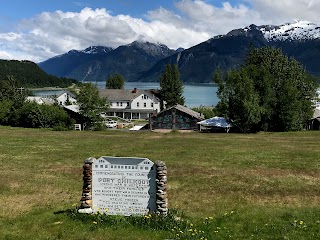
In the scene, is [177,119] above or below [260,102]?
below

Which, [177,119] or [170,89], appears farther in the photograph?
[170,89]

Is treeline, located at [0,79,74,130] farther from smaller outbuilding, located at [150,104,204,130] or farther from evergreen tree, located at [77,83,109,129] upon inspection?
smaller outbuilding, located at [150,104,204,130]

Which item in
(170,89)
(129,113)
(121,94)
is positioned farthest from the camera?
(170,89)

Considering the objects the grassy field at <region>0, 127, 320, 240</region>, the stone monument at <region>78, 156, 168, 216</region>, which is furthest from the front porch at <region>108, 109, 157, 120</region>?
the stone monument at <region>78, 156, 168, 216</region>

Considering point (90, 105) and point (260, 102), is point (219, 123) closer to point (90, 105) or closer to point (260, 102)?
point (260, 102)

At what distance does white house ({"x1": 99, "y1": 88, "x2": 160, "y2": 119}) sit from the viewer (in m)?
109

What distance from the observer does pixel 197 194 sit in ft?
60.9

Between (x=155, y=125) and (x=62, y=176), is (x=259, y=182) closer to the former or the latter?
(x=62, y=176)

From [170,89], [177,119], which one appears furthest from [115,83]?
[177,119]

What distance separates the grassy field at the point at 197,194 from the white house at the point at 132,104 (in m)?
74.7

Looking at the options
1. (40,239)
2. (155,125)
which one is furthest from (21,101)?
(40,239)

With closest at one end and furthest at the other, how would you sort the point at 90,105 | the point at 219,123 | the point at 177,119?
the point at 90,105
the point at 219,123
the point at 177,119

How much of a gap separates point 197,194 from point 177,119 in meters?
63.5

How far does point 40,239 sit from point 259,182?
42.1 ft
